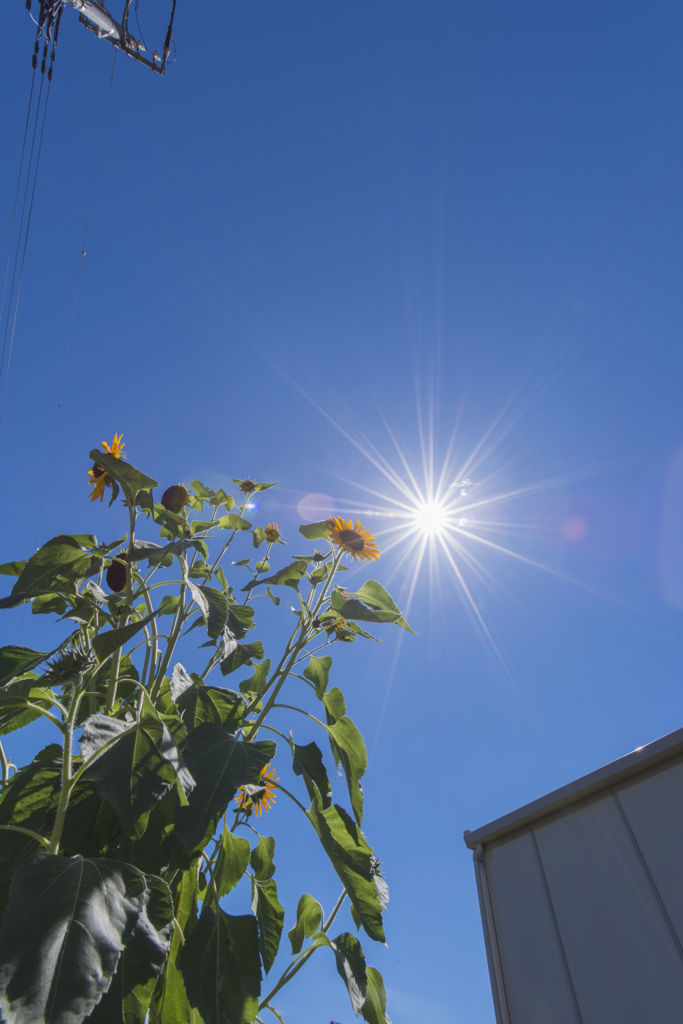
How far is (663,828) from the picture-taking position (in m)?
2.21

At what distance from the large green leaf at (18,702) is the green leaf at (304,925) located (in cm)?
112

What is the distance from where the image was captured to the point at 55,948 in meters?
0.84

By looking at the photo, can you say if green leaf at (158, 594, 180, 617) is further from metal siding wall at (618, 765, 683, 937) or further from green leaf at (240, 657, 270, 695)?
metal siding wall at (618, 765, 683, 937)

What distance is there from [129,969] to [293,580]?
1.02 meters

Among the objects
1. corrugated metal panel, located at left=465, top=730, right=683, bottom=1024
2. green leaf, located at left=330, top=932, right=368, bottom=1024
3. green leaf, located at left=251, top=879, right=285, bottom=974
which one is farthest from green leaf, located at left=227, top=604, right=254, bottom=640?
corrugated metal panel, located at left=465, top=730, right=683, bottom=1024

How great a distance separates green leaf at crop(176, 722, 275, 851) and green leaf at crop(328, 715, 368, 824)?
214 mm

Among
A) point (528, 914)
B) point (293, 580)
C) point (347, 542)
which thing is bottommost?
point (528, 914)

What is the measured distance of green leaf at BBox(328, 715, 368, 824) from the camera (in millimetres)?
1287

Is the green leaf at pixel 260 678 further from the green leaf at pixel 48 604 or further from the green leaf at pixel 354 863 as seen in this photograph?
the green leaf at pixel 48 604

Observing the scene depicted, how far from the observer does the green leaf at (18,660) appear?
3.88 ft

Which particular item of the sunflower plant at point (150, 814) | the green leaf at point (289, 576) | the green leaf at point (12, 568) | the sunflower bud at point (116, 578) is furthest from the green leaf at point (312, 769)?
the green leaf at point (12, 568)

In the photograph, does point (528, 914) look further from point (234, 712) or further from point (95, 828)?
point (95, 828)

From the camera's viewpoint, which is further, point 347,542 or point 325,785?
point 347,542

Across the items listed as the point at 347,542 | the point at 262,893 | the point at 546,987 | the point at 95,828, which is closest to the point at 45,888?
the point at 95,828
